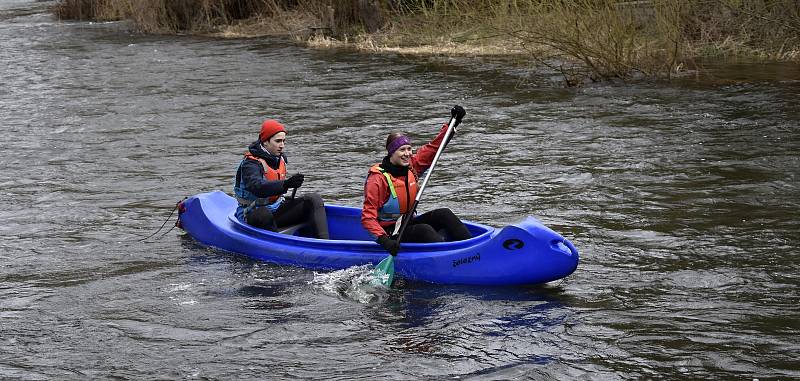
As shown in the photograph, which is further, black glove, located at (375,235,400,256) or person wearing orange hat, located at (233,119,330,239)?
person wearing orange hat, located at (233,119,330,239)

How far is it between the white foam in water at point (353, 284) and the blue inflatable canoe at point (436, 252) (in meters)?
0.06

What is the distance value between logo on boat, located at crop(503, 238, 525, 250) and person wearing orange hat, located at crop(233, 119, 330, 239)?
1584 mm

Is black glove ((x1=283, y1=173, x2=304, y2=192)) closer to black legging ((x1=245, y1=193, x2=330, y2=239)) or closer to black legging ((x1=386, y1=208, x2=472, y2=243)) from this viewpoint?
black legging ((x1=245, y1=193, x2=330, y2=239))

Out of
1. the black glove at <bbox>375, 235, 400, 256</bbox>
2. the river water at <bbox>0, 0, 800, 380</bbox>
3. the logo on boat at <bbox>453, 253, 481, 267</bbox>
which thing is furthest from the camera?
the black glove at <bbox>375, 235, 400, 256</bbox>

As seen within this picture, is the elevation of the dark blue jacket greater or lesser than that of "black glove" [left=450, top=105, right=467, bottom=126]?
lesser

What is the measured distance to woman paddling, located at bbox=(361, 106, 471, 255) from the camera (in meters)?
7.50

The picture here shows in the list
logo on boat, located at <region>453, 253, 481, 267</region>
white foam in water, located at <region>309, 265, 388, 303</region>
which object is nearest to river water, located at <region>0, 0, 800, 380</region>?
white foam in water, located at <region>309, 265, 388, 303</region>

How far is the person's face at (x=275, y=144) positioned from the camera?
26.6ft

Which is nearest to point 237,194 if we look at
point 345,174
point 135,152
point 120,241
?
point 120,241

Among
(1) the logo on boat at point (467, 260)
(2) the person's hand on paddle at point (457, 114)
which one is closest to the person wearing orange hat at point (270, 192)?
(2) the person's hand on paddle at point (457, 114)

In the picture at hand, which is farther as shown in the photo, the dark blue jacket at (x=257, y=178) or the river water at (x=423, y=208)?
the dark blue jacket at (x=257, y=178)

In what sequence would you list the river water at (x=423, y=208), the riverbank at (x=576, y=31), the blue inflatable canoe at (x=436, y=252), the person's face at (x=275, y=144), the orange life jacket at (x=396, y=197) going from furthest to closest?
the riverbank at (x=576, y=31)
the person's face at (x=275, y=144)
the orange life jacket at (x=396, y=197)
the blue inflatable canoe at (x=436, y=252)
the river water at (x=423, y=208)

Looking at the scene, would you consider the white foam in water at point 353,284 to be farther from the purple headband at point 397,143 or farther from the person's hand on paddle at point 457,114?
the person's hand on paddle at point 457,114

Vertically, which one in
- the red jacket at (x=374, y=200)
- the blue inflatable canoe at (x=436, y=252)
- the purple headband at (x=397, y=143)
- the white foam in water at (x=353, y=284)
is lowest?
the white foam in water at (x=353, y=284)
